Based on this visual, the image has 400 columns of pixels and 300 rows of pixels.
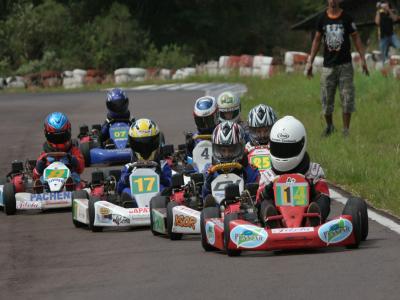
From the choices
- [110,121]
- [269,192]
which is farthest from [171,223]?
[110,121]

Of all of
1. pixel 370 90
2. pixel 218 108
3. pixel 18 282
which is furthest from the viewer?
pixel 370 90

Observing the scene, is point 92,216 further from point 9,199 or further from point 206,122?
point 206,122

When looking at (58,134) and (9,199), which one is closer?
(9,199)

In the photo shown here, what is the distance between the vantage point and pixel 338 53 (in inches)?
679

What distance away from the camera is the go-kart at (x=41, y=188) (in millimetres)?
13305

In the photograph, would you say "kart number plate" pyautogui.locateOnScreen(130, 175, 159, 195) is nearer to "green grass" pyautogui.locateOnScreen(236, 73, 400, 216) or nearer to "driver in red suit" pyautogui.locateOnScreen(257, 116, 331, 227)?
"green grass" pyautogui.locateOnScreen(236, 73, 400, 216)

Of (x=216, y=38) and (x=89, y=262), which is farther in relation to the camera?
(x=216, y=38)

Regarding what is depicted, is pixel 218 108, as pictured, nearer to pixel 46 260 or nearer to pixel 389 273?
pixel 46 260

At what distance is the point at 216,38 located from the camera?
5194cm

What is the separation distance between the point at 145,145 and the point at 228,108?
10.3ft

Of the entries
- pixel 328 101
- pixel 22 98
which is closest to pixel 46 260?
pixel 328 101

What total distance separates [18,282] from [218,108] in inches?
277

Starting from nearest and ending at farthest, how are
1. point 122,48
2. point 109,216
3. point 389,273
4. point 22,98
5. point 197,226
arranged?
point 389,273
point 197,226
point 109,216
point 22,98
point 122,48

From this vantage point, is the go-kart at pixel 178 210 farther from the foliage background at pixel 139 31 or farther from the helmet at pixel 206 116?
the foliage background at pixel 139 31
